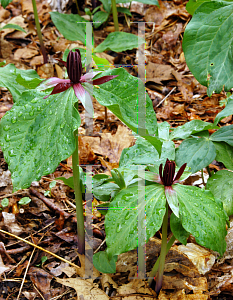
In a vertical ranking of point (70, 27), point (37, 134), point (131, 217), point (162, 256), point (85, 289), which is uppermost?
point (70, 27)

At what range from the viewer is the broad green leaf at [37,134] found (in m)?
0.86

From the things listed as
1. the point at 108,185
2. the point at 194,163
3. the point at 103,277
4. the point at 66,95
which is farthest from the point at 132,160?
the point at 103,277

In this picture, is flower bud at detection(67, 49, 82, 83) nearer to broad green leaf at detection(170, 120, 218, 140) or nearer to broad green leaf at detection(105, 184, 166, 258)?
broad green leaf at detection(105, 184, 166, 258)

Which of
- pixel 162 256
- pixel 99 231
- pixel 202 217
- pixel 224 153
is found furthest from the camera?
pixel 99 231

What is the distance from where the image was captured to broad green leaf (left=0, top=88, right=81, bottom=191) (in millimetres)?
863

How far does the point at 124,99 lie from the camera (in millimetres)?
913

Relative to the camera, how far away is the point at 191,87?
235 cm

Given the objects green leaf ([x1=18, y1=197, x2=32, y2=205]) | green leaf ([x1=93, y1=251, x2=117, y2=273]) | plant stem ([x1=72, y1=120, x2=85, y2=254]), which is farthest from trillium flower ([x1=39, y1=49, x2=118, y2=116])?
green leaf ([x1=18, y1=197, x2=32, y2=205])

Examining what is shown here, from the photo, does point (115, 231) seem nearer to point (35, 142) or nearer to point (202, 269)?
point (35, 142)

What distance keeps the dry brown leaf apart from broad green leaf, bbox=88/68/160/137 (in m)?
0.70

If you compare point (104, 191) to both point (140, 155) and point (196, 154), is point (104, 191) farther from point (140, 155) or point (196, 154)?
point (196, 154)

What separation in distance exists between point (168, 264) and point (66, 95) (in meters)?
0.83

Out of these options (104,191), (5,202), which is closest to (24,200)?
(5,202)

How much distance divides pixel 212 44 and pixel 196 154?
0.44m
